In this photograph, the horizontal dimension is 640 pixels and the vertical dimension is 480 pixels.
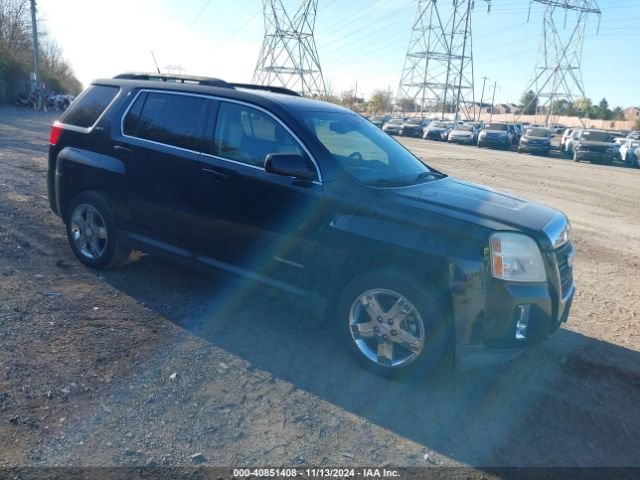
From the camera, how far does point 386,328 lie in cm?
384

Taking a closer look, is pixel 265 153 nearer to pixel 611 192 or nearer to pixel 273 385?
pixel 273 385

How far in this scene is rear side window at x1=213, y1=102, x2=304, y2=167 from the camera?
4355 mm

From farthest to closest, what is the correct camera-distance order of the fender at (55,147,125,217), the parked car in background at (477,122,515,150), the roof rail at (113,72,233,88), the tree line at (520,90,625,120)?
the tree line at (520,90,625,120) < the parked car in background at (477,122,515,150) < the fender at (55,147,125,217) < the roof rail at (113,72,233,88)

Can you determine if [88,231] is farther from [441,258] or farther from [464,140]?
[464,140]

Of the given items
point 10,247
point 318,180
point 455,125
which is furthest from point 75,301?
point 455,125

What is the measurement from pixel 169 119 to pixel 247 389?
8.55 ft

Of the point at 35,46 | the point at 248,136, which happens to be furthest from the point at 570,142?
the point at 35,46

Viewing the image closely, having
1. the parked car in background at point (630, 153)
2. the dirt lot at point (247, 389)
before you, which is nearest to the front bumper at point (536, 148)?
the parked car in background at point (630, 153)

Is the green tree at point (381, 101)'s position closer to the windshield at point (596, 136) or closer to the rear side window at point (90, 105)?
the windshield at point (596, 136)

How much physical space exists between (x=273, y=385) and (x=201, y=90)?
104 inches

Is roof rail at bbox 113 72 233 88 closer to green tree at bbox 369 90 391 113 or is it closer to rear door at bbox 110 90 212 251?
rear door at bbox 110 90 212 251

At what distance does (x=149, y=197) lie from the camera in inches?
197

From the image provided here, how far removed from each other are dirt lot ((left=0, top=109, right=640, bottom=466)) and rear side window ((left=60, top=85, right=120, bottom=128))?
1.49 meters

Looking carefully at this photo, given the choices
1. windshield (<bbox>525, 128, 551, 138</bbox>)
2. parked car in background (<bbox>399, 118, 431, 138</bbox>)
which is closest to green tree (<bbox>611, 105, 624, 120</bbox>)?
parked car in background (<bbox>399, 118, 431, 138</bbox>)
